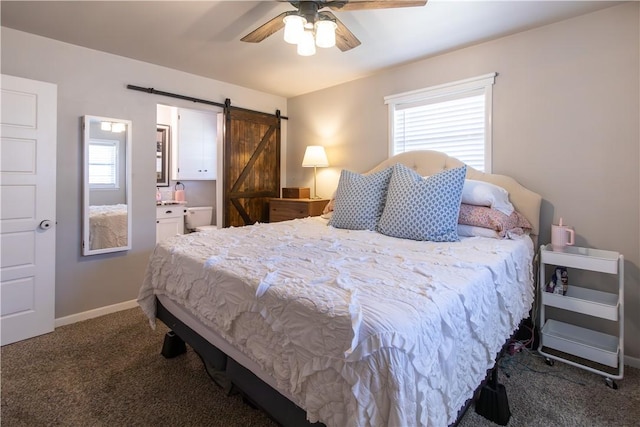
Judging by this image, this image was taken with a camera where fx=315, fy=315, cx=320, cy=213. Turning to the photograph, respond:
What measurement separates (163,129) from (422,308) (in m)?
4.74

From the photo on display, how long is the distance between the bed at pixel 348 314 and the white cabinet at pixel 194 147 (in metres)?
3.09

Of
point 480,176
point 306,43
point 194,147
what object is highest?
point 306,43

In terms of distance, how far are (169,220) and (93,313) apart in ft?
5.73

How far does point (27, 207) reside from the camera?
2400mm

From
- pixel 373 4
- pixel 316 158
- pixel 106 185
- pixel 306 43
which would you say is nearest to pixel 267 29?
pixel 306 43

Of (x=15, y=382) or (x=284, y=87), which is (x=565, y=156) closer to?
(x=284, y=87)

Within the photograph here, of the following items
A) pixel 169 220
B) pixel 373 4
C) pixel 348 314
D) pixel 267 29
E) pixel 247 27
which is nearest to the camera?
pixel 348 314

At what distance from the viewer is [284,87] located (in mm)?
3871

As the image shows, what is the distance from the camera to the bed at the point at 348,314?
0.83 m

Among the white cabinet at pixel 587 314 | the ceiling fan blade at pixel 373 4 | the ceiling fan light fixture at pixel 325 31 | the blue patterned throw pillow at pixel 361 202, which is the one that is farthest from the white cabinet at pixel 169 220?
the white cabinet at pixel 587 314

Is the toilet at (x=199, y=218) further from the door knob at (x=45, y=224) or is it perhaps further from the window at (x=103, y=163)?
the door knob at (x=45, y=224)

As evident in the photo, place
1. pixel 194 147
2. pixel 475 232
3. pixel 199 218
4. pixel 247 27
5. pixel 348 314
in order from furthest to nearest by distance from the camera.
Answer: pixel 199 218, pixel 194 147, pixel 247 27, pixel 475 232, pixel 348 314

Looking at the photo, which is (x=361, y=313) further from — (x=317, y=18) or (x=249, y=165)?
(x=249, y=165)

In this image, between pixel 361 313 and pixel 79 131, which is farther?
pixel 79 131
